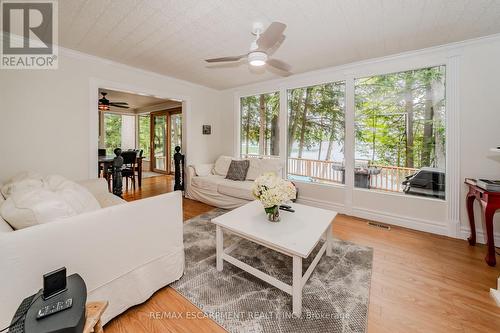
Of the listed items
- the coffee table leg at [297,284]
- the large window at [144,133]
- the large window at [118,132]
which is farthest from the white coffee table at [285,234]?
the large window at [118,132]

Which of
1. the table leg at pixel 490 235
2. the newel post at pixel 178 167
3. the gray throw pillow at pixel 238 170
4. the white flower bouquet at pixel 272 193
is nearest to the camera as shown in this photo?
the white flower bouquet at pixel 272 193

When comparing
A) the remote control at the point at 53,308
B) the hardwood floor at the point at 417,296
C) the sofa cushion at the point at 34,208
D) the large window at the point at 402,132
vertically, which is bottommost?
the hardwood floor at the point at 417,296

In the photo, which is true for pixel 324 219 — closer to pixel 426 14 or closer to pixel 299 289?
pixel 299 289

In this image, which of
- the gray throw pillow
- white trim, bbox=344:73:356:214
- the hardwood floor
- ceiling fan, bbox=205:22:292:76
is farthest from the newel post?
white trim, bbox=344:73:356:214

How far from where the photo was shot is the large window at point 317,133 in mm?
3646

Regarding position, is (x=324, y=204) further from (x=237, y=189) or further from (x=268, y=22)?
(x=268, y=22)

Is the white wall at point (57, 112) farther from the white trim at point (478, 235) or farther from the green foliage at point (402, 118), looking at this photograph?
the white trim at point (478, 235)

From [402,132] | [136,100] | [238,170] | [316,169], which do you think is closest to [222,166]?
[238,170]

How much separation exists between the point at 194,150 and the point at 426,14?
411 centimetres

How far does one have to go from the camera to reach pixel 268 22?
215 centimetres

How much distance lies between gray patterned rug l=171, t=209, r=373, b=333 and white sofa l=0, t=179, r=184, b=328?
0.31 m


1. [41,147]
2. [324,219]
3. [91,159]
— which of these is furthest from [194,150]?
[324,219]

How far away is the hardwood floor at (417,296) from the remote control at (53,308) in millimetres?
756

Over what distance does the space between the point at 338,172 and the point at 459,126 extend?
5.29 ft
